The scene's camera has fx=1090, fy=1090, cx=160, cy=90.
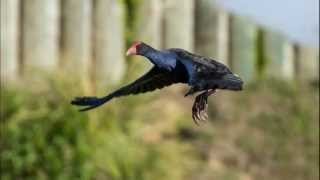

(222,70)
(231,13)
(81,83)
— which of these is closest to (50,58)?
(81,83)

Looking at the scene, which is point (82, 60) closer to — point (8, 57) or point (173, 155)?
point (8, 57)

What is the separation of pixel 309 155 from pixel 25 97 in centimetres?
256

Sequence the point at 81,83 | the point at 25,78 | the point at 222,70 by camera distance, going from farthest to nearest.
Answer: the point at 25,78, the point at 81,83, the point at 222,70

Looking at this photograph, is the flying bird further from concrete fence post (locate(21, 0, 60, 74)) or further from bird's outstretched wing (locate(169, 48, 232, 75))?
concrete fence post (locate(21, 0, 60, 74))

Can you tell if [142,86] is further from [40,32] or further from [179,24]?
[179,24]

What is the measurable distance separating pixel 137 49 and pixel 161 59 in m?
0.02

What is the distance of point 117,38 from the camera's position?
888 centimetres

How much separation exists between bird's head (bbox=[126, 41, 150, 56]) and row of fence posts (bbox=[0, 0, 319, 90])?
23.2 ft

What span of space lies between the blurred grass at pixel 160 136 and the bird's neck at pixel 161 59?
6.28m

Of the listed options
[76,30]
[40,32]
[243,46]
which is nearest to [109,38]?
[76,30]

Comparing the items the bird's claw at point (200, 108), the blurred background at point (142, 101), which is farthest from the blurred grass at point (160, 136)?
the bird's claw at point (200, 108)

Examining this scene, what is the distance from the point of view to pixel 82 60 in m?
8.52

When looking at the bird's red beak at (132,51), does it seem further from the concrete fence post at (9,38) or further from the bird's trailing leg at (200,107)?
the concrete fence post at (9,38)

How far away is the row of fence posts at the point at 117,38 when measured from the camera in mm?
8359
